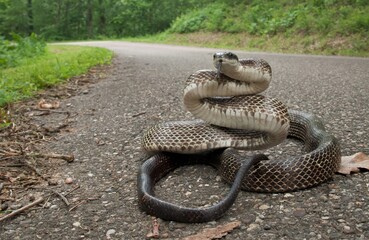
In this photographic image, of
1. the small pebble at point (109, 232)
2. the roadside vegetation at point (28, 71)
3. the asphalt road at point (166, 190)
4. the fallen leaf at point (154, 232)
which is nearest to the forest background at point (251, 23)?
the roadside vegetation at point (28, 71)

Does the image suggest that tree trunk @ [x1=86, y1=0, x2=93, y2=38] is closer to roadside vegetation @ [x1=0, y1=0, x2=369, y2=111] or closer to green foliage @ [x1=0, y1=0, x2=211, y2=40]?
green foliage @ [x1=0, y1=0, x2=211, y2=40]

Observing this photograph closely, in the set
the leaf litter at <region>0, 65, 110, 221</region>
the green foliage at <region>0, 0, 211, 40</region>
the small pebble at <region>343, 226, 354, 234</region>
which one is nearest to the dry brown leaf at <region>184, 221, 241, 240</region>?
the small pebble at <region>343, 226, 354, 234</region>

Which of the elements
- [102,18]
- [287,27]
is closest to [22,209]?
[287,27]

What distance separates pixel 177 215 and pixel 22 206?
1069 mm

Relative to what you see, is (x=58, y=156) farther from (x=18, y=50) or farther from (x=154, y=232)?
(x=18, y=50)

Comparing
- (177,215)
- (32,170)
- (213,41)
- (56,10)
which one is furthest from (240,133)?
(56,10)

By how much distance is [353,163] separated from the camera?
9.46ft

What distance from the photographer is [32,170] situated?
3.11 metres

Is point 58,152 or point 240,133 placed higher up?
point 240,133

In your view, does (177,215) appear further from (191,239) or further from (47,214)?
(47,214)

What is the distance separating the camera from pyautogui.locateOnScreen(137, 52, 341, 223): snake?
99.2 inches

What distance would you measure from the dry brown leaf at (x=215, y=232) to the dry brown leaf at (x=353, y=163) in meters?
1.07

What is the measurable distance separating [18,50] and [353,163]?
11804 millimetres

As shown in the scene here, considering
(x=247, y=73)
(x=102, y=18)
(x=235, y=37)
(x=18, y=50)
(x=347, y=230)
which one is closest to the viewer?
(x=347, y=230)
